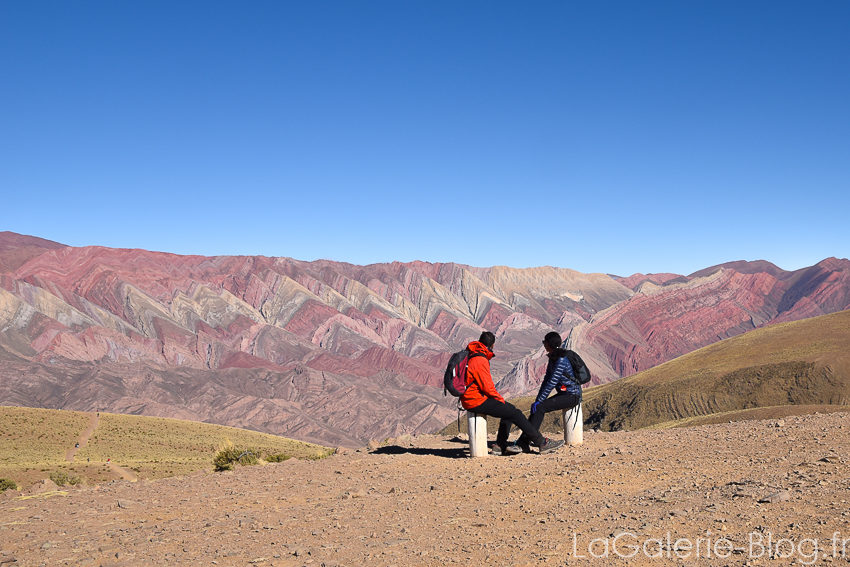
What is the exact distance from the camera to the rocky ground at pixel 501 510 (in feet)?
19.2

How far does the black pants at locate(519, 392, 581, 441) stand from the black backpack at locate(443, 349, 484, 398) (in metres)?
1.29

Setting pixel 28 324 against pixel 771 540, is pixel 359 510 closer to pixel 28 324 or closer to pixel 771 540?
pixel 771 540

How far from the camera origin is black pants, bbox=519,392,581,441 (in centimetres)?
1103

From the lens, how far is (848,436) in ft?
30.9

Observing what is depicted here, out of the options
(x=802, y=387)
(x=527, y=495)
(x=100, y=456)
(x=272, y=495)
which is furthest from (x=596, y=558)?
(x=802, y=387)

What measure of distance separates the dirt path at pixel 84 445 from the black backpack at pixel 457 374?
667 inches

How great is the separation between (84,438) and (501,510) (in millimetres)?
40277

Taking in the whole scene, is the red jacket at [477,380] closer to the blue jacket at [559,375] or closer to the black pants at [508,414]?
the black pants at [508,414]

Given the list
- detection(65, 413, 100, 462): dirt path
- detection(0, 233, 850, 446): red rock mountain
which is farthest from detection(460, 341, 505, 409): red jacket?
detection(0, 233, 850, 446): red rock mountain

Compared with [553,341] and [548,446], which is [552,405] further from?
[553,341]

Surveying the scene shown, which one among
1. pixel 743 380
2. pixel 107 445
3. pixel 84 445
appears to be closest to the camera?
pixel 84 445

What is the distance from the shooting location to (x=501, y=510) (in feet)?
25.2

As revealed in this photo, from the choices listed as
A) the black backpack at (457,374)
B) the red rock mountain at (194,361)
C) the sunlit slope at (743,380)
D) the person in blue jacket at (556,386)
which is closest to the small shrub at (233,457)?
the black backpack at (457,374)

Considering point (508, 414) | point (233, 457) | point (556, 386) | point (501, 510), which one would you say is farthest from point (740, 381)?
point (501, 510)
